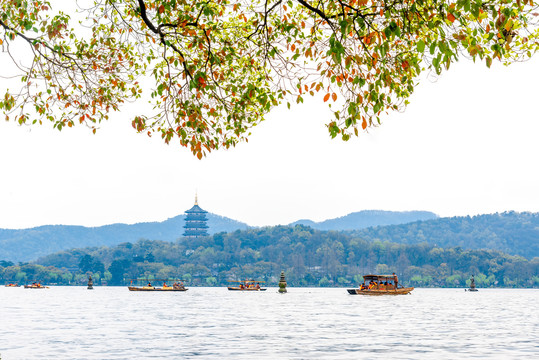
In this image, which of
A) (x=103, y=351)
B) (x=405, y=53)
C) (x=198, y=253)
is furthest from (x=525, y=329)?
(x=198, y=253)

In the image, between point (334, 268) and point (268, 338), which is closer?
point (268, 338)

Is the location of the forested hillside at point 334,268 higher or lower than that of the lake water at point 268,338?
higher

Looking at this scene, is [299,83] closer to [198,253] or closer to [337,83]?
[337,83]

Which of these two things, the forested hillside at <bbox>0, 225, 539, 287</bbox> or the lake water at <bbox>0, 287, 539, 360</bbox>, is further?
the forested hillside at <bbox>0, 225, 539, 287</bbox>

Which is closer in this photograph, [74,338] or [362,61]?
[362,61]

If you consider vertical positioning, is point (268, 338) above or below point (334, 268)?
below

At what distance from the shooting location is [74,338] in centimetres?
3262

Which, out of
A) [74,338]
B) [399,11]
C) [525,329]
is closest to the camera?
[399,11]

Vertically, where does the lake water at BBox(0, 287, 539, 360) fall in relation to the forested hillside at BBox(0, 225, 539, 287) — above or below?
below

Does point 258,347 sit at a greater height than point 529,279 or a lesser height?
lesser

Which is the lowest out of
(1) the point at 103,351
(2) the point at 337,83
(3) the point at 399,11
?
(1) the point at 103,351

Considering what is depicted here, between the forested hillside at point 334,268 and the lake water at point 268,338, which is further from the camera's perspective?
the forested hillside at point 334,268

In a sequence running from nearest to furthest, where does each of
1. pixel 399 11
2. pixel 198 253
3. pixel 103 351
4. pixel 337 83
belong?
pixel 399 11, pixel 337 83, pixel 103 351, pixel 198 253

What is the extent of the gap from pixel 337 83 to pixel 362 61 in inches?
22.9
